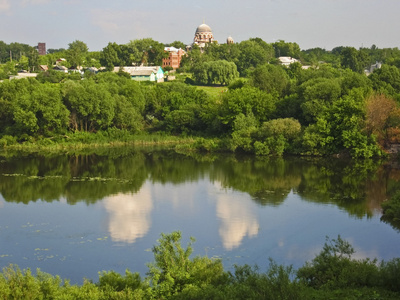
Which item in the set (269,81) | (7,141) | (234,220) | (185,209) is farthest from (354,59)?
(234,220)

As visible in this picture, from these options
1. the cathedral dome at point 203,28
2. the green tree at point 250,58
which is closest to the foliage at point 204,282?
the green tree at point 250,58

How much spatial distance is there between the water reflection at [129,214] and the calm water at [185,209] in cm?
4

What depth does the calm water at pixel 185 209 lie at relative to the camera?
649 inches

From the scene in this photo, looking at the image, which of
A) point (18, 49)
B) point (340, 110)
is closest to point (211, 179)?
point (340, 110)

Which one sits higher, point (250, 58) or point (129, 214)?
point (250, 58)

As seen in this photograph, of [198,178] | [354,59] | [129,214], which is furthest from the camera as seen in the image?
[354,59]

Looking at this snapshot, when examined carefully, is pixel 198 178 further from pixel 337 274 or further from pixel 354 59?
pixel 354 59

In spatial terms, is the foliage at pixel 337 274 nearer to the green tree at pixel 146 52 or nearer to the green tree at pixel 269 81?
the green tree at pixel 269 81

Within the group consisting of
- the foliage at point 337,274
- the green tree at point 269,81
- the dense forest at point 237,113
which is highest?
the green tree at point 269,81

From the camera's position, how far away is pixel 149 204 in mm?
21844

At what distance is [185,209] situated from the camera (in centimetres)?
2127

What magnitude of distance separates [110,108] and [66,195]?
13.8 m

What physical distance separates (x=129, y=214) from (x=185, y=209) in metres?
2.22

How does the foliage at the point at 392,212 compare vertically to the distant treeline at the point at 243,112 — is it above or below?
below
